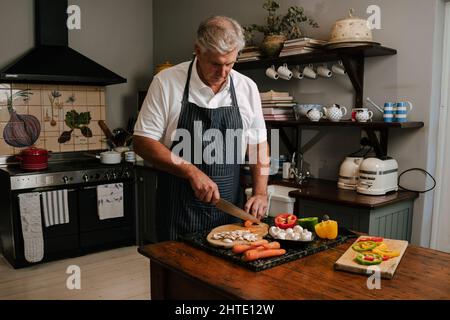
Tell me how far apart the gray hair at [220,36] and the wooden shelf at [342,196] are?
120cm

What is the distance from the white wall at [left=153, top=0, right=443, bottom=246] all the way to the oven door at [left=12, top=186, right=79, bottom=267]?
205cm

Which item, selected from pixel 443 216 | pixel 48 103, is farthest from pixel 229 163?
pixel 48 103

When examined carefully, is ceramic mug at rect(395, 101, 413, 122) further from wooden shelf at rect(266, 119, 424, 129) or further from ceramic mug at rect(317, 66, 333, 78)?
ceramic mug at rect(317, 66, 333, 78)

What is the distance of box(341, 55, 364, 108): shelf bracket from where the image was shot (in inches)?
112

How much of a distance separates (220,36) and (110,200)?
102 inches

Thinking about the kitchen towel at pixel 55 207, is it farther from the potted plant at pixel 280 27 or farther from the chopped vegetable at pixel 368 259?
the chopped vegetable at pixel 368 259

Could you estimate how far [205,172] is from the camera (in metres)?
2.02

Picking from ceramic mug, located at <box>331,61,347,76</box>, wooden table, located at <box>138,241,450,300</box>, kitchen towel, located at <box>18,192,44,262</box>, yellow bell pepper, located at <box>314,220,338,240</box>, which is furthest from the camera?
kitchen towel, located at <box>18,192,44,262</box>

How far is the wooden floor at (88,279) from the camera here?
120 inches

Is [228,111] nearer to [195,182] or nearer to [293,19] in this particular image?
[195,182]

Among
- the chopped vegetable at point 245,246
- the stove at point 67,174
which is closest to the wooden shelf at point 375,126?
the chopped vegetable at point 245,246

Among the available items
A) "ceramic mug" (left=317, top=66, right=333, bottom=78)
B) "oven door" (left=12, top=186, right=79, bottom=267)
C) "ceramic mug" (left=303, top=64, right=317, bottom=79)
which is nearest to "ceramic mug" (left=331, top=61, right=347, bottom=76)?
"ceramic mug" (left=317, top=66, right=333, bottom=78)

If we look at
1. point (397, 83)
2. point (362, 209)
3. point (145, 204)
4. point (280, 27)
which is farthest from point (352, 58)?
point (145, 204)

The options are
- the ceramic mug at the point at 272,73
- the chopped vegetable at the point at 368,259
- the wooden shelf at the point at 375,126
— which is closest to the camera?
the chopped vegetable at the point at 368,259
